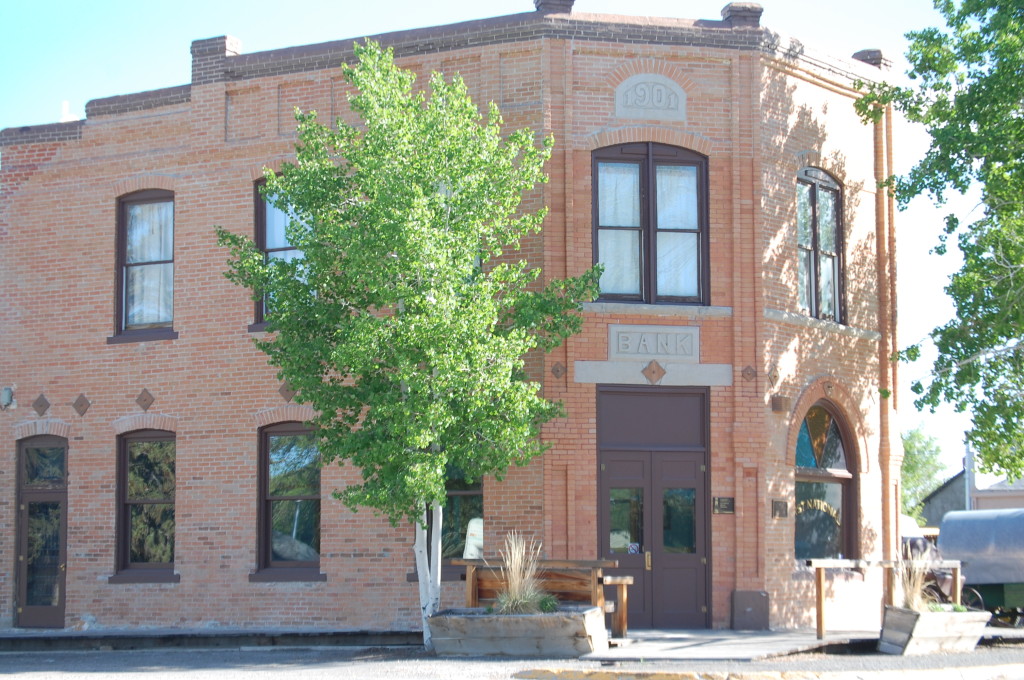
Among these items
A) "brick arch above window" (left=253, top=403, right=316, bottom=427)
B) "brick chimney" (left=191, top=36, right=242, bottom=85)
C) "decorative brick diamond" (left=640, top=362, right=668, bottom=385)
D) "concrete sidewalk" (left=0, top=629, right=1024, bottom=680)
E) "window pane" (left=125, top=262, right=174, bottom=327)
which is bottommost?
"concrete sidewalk" (left=0, top=629, right=1024, bottom=680)

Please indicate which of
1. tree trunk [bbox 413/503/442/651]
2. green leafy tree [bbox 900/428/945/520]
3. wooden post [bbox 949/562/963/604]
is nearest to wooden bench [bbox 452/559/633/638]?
tree trunk [bbox 413/503/442/651]

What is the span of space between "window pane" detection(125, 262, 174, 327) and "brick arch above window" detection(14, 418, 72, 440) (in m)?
1.80

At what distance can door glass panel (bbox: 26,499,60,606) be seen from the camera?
65.1 feet

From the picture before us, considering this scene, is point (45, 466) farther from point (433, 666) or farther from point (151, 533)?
point (433, 666)

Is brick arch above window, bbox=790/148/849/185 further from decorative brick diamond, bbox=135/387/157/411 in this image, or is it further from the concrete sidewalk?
decorative brick diamond, bbox=135/387/157/411

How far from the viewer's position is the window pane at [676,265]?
59.9ft

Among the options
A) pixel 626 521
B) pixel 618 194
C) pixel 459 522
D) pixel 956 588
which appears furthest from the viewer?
pixel 618 194

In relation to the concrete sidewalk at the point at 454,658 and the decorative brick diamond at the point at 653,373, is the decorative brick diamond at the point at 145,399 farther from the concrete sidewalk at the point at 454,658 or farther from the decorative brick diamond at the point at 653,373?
the decorative brick diamond at the point at 653,373

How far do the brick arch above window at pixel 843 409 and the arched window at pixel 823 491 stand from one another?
0.32ft

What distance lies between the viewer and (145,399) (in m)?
19.6

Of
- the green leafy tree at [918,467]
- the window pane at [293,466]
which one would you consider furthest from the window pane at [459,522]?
the green leafy tree at [918,467]

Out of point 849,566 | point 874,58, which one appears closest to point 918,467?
point 874,58

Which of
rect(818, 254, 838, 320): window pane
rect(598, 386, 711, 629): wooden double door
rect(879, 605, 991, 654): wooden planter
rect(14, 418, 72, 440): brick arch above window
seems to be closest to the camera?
rect(879, 605, 991, 654): wooden planter

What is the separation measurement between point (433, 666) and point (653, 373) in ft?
18.6
